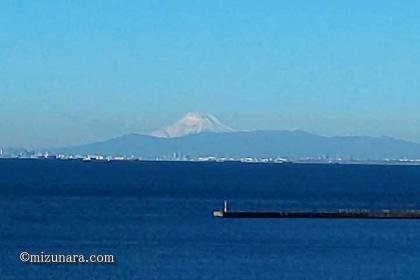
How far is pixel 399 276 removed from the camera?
60.2 meters

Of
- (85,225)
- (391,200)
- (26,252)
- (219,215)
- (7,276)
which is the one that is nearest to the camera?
(7,276)

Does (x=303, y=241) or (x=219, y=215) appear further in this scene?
(x=219, y=215)

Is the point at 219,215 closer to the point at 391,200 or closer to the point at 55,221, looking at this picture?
the point at 55,221

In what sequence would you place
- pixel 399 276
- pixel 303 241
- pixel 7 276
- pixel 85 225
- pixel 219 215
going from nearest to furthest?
pixel 7 276 < pixel 399 276 < pixel 303 241 < pixel 85 225 < pixel 219 215

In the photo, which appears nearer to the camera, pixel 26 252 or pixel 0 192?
pixel 26 252

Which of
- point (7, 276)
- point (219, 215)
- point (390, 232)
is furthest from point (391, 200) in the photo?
point (7, 276)

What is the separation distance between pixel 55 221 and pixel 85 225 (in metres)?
5.62

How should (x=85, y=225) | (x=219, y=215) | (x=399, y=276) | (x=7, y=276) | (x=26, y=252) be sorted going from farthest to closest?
(x=219, y=215), (x=85, y=225), (x=26, y=252), (x=399, y=276), (x=7, y=276)

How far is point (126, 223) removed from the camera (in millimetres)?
92000

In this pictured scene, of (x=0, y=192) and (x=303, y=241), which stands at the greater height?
(x=0, y=192)

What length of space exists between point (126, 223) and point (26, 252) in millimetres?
25445

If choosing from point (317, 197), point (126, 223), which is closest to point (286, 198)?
point (317, 197)

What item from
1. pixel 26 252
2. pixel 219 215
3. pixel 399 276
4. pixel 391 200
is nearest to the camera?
pixel 399 276

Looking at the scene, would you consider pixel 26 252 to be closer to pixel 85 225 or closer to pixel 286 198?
pixel 85 225
